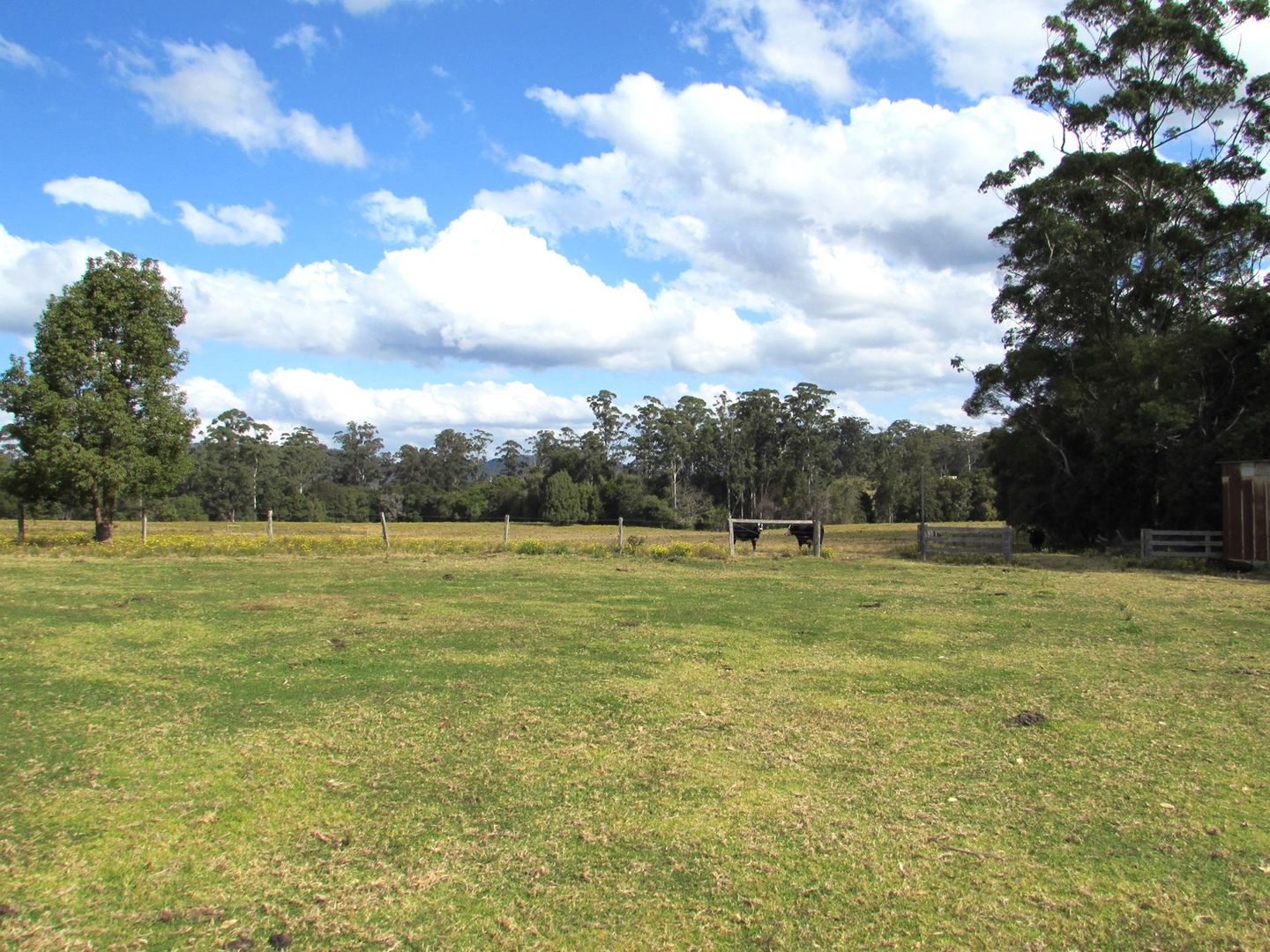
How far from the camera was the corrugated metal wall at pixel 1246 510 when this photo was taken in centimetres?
2019

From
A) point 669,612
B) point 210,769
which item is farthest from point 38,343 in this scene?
point 210,769

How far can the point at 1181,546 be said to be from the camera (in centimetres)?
2259

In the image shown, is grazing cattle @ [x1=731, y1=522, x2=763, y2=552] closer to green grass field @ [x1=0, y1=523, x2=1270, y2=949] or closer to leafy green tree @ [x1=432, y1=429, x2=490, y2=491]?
green grass field @ [x1=0, y1=523, x2=1270, y2=949]

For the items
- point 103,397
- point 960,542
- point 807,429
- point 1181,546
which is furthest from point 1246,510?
point 807,429

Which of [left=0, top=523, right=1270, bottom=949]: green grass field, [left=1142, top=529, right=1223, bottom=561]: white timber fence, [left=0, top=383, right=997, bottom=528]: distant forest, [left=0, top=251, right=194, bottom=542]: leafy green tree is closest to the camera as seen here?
[left=0, top=523, right=1270, bottom=949]: green grass field

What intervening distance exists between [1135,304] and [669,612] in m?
27.4

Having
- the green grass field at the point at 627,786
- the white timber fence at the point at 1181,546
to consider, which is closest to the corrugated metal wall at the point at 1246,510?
the white timber fence at the point at 1181,546

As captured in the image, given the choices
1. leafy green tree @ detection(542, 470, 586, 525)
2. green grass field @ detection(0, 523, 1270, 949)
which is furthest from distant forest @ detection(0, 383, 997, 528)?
green grass field @ detection(0, 523, 1270, 949)

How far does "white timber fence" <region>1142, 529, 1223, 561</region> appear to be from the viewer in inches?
871

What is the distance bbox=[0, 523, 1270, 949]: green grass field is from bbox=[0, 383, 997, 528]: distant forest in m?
63.8

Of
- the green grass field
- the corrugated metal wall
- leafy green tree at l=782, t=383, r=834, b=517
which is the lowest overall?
the green grass field

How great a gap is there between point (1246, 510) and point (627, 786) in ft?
72.7

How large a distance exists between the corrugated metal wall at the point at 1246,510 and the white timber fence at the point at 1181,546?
0.65 m

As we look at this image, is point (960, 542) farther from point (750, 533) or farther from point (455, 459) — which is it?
point (455, 459)
